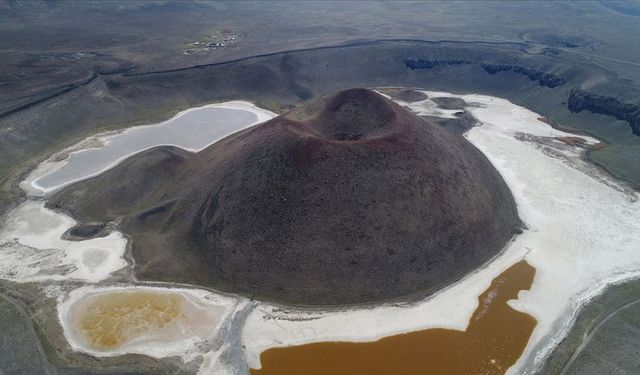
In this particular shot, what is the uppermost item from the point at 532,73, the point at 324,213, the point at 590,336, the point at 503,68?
the point at 503,68

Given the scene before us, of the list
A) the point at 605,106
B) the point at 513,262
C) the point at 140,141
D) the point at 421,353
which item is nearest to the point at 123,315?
the point at 421,353

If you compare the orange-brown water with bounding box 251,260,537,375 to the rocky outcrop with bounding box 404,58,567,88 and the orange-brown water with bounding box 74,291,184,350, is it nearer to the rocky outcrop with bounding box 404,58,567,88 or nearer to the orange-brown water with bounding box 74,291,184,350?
the orange-brown water with bounding box 74,291,184,350

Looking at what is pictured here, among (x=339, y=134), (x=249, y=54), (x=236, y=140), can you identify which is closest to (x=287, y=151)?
(x=339, y=134)

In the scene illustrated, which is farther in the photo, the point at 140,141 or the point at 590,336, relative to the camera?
the point at 140,141

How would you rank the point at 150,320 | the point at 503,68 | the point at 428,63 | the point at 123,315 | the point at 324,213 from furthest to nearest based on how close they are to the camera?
the point at 428,63 < the point at 503,68 < the point at 324,213 < the point at 123,315 < the point at 150,320

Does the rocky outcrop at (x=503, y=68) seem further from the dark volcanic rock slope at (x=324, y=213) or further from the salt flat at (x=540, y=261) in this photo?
the dark volcanic rock slope at (x=324, y=213)

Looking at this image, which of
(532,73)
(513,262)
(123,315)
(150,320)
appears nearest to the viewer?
(150,320)

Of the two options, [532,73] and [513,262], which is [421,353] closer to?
[513,262]
